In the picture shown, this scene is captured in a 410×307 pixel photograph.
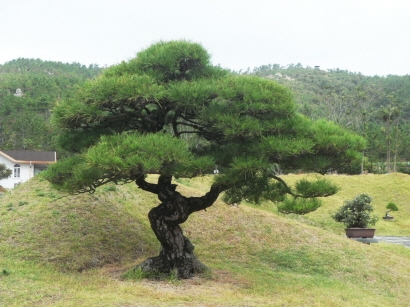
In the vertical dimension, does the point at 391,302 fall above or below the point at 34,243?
below

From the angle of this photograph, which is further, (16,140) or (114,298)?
(16,140)

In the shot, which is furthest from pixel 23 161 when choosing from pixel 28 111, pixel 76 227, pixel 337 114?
pixel 337 114

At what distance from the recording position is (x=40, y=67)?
7512 cm

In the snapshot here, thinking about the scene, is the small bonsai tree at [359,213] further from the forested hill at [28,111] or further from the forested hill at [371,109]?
the forested hill at [28,111]

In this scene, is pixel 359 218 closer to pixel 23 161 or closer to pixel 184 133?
pixel 184 133

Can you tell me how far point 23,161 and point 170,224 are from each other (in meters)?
29.1

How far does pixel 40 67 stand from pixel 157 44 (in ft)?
243

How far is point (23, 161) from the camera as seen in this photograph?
33.2m

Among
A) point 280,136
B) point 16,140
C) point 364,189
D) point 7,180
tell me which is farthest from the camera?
point 16,140

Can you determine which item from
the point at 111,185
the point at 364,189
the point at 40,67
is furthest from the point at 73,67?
the point at 111,185

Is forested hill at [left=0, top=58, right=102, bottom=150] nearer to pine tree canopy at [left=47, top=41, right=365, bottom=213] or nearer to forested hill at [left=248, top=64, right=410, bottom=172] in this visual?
forested hill at [left=248, top=64, right=410, bottom=172]

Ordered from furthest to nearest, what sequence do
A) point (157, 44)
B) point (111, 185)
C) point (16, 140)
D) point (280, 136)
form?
point (16, 140)
point (111, 185)
point (157, 44)
point (280, 136)

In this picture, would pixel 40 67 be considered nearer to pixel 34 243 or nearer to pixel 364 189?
pixel 364 189

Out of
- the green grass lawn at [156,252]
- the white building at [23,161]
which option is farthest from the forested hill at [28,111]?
the green grass lawn at [156,252]
